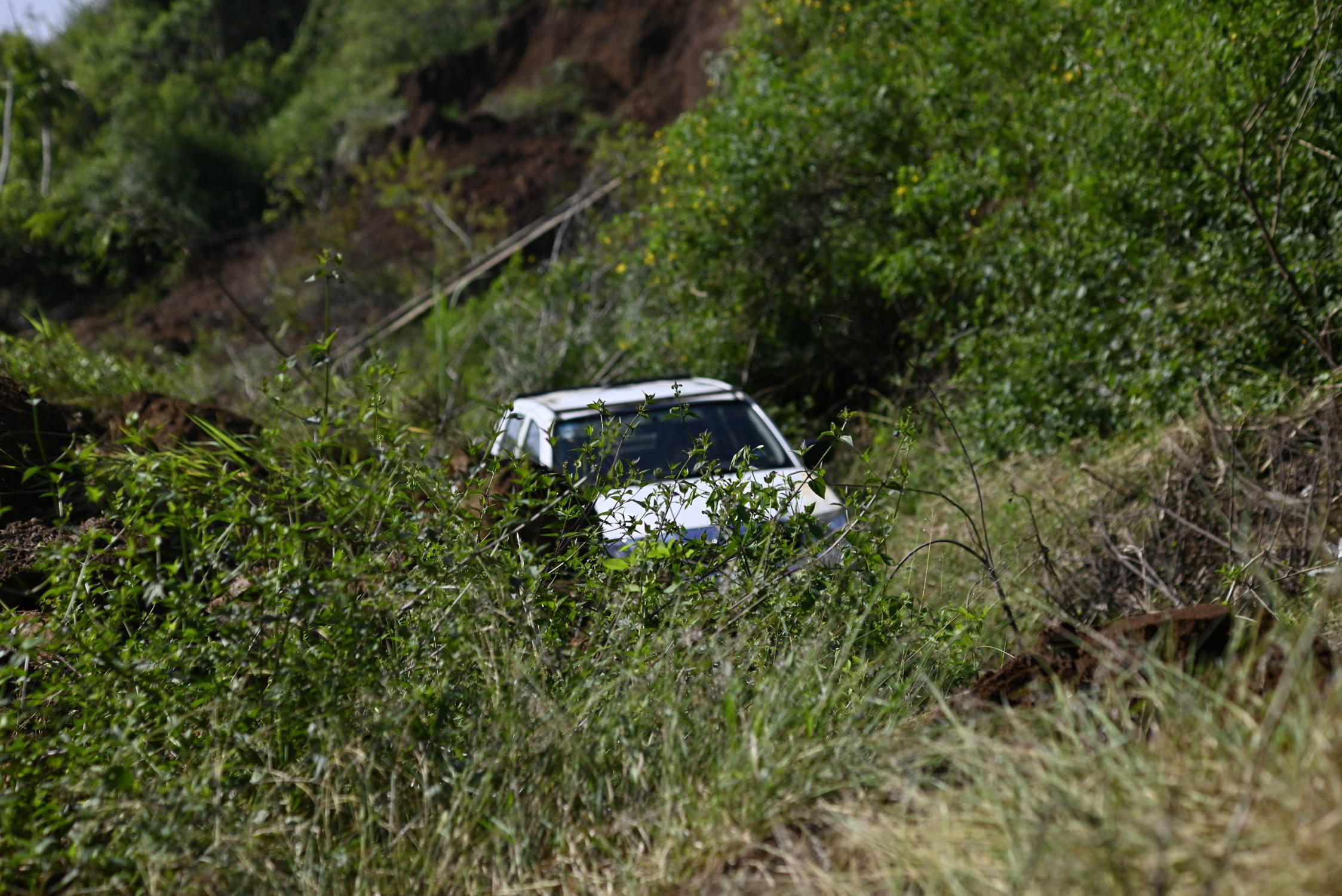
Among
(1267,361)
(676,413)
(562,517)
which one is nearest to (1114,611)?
(1267,361)

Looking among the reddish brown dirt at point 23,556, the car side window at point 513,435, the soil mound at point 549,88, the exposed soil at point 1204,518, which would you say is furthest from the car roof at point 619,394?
the soil mound at point 549,88

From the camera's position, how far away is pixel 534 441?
23.4ft

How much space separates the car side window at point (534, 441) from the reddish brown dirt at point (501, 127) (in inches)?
375

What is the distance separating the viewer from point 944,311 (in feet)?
29.0

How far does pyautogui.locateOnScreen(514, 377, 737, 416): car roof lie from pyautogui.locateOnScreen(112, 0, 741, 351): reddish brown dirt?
929 centimetres

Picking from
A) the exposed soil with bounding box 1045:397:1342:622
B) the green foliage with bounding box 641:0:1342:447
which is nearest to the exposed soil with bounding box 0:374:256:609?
the green foliage with bounding box 641:0:1342:447

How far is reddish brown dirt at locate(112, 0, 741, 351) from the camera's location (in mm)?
18281

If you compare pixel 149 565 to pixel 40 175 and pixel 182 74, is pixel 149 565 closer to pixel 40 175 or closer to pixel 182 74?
pixel 40 175

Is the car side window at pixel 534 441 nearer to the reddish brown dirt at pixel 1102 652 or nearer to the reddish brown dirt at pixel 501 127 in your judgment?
the reddish brown dirt at pixel 1102 652

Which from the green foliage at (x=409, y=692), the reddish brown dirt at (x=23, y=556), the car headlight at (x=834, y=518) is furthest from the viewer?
the car headlight at (x=834, y=518)

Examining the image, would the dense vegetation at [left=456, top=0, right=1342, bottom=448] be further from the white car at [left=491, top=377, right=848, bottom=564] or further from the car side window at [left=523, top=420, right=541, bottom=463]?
the car side window at [left=523, top=420, right=541, bottom=463]

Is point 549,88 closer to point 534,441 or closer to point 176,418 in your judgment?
point 534,441

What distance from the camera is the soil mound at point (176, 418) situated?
6.07 meters

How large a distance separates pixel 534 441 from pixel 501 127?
15586 mm
